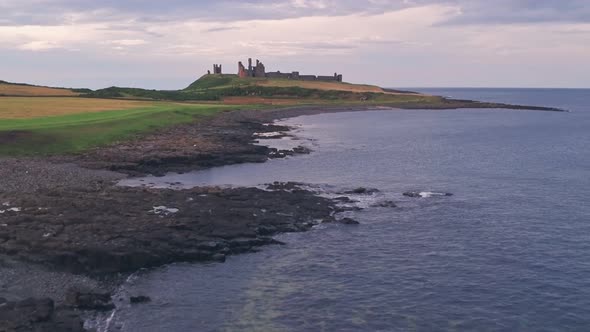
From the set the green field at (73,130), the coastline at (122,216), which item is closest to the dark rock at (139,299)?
the coastline at (122,216)

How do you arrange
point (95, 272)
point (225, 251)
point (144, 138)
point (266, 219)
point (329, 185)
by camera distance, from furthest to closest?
1. point (144, 138)
2. point (329, 185)
3. point (266, 219)
4. point (225, 251)
5. point (95, 272)

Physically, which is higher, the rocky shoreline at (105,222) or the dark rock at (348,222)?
the rocky shoreline at (105,222)

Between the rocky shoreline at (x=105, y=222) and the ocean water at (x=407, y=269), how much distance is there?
4.32 feet

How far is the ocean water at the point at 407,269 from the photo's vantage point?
72.8 feet

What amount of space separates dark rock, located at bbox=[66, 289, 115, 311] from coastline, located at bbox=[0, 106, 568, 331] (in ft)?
0.87

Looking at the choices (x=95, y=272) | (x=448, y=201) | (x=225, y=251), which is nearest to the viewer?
(x=95, y=272)

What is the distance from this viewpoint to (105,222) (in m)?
30.4

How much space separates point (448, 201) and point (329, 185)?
9996 mm

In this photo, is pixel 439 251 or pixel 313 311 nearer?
pixel 313 311

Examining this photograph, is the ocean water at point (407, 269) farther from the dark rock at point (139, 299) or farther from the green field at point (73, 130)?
the green field at point (73, 130)

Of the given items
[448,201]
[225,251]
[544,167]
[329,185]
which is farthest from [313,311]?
[544,167]

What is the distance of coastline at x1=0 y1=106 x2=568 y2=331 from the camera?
26422 millimetres

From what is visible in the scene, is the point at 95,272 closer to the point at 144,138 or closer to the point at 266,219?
the point at 266,219

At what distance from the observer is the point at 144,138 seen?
6612 cm
